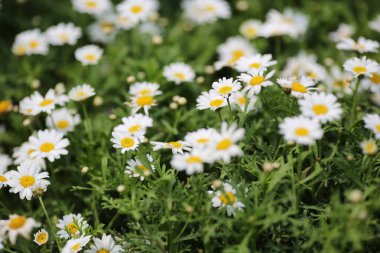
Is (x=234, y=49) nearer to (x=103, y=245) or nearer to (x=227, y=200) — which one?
(x=227, y=200)

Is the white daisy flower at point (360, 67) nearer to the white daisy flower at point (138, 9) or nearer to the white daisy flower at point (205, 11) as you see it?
the white daisy flower at point (205, 11)

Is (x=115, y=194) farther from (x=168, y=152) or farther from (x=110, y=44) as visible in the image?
(x=110, y=44)

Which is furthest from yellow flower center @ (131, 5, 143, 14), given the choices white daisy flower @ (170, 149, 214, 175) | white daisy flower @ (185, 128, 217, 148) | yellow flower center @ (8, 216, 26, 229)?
yellow flower center @ (8, 216, 26, 229)

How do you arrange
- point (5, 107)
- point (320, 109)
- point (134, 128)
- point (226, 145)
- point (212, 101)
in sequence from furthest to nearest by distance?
point (5, 107), point (134, 128), point (212, 101), point (320, 109), point (226, 145)

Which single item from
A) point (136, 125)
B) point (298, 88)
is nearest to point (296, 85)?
point (298, 88)

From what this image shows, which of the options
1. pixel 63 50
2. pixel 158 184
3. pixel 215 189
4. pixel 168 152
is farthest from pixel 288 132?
pixel 63 50

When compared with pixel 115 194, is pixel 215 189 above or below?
above

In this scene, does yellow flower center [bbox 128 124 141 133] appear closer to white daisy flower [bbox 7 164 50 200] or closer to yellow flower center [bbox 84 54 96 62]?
white daisy flower [bbox 7 164 50 200]
